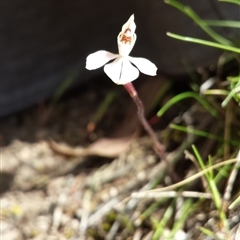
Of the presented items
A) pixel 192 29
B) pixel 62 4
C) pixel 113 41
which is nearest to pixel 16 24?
pixel 62 4

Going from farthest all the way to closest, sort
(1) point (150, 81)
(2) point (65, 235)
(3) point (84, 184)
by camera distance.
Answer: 1. (1) point (150, 81)
2. (3) point (84, 184)
3. (2) point (65, 235)

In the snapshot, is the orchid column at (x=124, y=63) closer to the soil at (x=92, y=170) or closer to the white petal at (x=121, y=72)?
the white petal at (x=121, y=72)

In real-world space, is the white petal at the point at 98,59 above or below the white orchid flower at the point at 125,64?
above

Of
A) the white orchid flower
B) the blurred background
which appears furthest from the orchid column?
the blurred background

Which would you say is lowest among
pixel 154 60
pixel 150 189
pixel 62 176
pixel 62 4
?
pixel 150 189

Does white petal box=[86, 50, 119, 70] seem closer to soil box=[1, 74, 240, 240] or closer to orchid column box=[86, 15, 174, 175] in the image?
orchid column box=[86, 15, 174, 175]

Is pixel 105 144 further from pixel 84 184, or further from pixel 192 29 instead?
pixel 192 29

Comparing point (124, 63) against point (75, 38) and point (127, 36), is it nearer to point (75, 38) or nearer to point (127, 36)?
point (127, 36)

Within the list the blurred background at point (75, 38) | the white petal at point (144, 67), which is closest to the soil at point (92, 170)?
the blurred background at point (75, 38)
